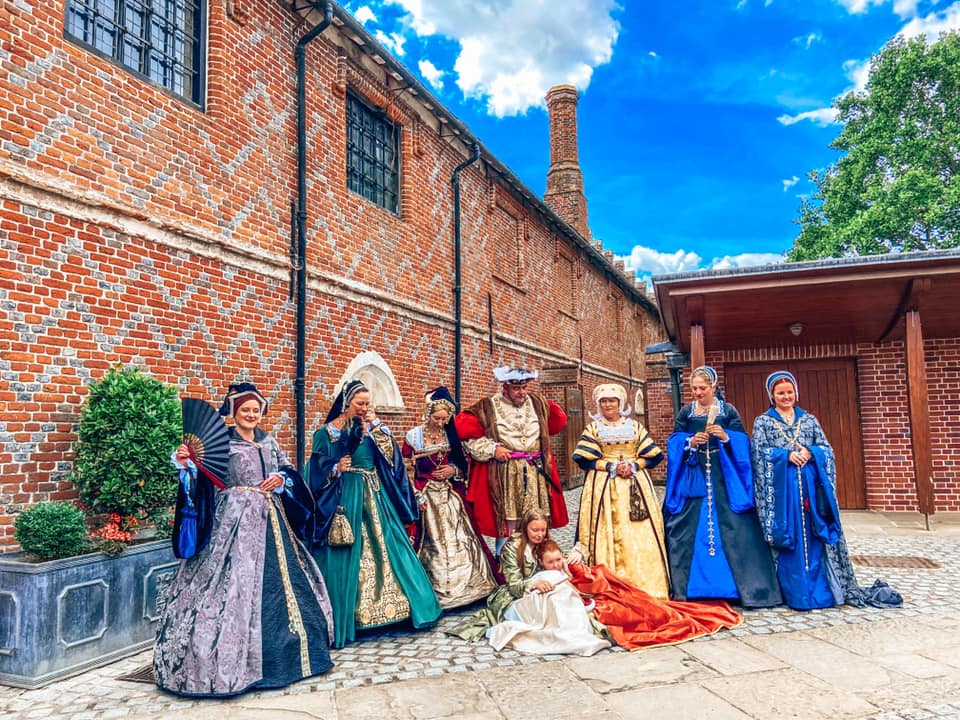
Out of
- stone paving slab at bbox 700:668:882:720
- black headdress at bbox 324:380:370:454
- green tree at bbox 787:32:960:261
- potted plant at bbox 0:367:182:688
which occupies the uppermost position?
green tree at bbox 787:32:960:261

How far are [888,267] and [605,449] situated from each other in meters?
4.35

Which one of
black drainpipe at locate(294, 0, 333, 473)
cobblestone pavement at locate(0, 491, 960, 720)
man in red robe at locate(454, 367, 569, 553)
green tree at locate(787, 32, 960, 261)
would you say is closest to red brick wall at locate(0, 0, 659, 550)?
black drainpipe at locate(294, 0, 333, 473)

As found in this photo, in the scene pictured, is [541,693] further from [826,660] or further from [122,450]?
[122,450]

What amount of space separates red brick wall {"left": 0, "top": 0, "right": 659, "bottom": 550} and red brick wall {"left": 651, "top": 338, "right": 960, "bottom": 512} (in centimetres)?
606

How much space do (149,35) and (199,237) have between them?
1804mm

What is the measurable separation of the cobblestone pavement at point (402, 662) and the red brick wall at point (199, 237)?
3.79ft

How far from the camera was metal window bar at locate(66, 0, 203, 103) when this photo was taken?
5551 millimetres

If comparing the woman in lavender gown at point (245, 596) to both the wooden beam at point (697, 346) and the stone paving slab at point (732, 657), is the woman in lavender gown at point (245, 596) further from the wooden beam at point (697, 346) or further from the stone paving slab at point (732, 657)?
the wooden beam at point (697, 346)

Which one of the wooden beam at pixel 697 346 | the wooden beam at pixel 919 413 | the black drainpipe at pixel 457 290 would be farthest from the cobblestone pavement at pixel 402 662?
the black drainpipe at pixel 457 290

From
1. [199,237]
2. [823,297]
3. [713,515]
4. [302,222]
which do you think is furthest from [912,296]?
[199,237]

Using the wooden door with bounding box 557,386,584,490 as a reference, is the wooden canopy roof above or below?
above

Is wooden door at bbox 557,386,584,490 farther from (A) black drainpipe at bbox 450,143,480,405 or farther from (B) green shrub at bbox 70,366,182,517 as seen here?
(B) green shrub at bbox 70,366,182,517

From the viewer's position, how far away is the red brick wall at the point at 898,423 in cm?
977

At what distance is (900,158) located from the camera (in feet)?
68.1
